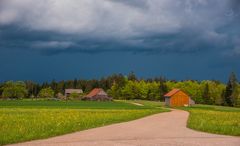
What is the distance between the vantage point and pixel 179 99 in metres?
106

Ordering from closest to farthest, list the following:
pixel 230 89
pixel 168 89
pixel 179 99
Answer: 1. pixel 179 99
2. pixel 230 89
3. pixel 168 89

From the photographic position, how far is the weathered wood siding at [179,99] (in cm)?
10451

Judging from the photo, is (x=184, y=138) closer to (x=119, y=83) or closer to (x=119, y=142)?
(x=119, y=142)

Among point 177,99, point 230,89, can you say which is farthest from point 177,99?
point 230,89

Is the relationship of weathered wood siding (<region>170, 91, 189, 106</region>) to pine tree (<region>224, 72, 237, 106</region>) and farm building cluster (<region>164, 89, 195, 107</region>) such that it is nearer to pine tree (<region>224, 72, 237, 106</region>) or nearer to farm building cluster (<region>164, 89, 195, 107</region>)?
farm building cluster (<region>164, 89, 195, 107</region>)

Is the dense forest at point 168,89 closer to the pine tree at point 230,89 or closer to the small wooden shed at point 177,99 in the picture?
the pine tree at point 230,89

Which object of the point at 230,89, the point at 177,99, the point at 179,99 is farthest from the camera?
the point at 230,89

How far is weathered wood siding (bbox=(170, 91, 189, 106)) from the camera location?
105 metres

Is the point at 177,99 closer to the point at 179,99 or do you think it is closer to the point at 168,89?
the point at 179,99

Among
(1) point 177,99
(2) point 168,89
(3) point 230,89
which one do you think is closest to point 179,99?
(1) point 177,99

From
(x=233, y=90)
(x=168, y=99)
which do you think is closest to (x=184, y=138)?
(x=168, y=99)

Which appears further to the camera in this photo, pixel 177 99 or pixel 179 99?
pixel 179 99

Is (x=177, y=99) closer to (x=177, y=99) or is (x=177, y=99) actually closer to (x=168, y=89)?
(x=177, y=99)

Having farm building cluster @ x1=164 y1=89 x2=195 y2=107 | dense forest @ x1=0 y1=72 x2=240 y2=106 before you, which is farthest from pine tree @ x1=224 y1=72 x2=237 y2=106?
farm building cluster @ x1=164 y1=89 x2=195 y2=107
